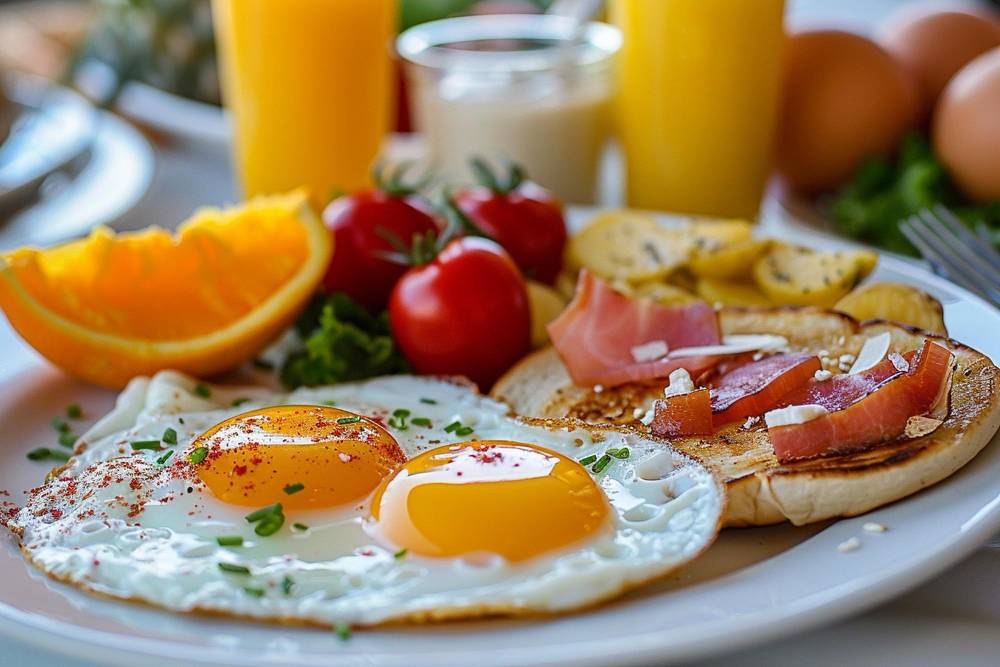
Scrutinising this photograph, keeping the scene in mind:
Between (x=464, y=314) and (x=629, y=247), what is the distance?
500 millimetres

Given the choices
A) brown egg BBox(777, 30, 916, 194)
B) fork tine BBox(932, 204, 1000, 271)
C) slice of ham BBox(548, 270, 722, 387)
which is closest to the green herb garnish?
slice of ham BBox(548, 270, 722, 387)

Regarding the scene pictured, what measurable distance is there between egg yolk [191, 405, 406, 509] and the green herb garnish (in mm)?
424

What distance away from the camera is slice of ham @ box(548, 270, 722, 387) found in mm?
1927

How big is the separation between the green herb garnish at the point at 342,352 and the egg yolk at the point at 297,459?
0.42 metres

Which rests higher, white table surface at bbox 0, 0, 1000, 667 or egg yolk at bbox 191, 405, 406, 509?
egg yolk at bbox 191, 405, 406, 509

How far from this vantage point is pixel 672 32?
3.01 m

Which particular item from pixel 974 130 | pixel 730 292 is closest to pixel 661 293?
pixel 730 292

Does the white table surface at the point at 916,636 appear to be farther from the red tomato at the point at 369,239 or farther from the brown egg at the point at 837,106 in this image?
the brown egg at the point at 837,106

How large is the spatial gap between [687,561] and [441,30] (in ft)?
8.71

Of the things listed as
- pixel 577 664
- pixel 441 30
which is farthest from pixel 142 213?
pixel 577 664

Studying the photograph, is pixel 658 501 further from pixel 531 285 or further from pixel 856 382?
pixel 531 285

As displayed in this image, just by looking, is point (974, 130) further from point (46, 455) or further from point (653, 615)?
point (46, 455)

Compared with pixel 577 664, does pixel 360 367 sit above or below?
below

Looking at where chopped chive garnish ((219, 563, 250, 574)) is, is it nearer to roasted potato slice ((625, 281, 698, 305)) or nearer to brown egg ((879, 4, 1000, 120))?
roasted potato slice ((625, 281, 698, 305))
